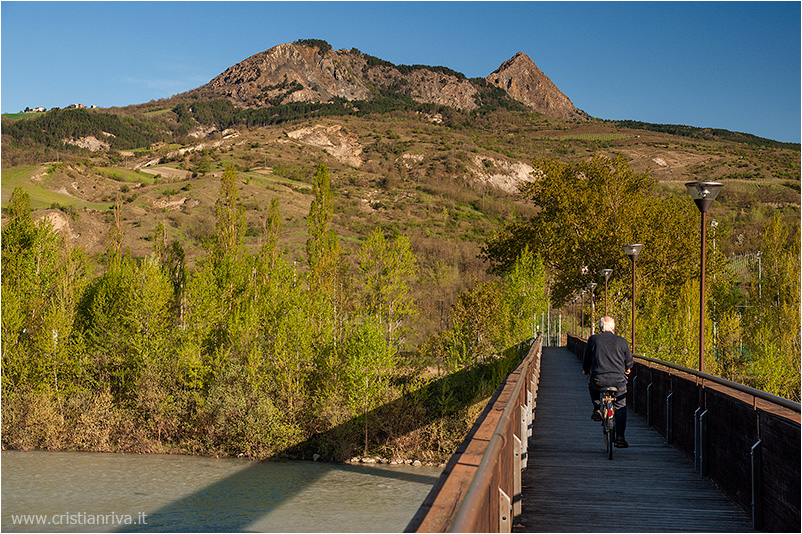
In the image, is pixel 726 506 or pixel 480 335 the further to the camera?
pixel 480 335

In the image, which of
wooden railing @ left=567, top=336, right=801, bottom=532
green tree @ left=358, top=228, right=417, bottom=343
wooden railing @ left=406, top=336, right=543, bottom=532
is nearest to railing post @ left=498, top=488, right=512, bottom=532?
wooden railing @ left=406, top=336, right=543, bottom=532

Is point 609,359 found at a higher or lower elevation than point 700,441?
higher

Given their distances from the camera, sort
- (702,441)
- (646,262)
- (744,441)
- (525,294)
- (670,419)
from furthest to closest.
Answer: (646,262), (525,294), (670,419), (702,441), (744,441)

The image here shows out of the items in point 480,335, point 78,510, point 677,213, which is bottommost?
point 78,510

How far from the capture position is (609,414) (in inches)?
360

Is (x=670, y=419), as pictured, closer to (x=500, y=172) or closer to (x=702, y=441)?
(x=702, y=441)

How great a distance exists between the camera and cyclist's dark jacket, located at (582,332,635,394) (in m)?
9.45

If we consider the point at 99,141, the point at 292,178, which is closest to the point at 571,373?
the point at 292,178

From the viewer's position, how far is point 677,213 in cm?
4328

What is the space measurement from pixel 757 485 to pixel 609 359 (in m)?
3.57

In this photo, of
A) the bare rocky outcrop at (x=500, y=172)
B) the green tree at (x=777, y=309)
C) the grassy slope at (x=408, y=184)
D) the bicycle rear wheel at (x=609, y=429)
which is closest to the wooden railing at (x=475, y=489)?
the bicycle rear wheel at (x=609, y=429)

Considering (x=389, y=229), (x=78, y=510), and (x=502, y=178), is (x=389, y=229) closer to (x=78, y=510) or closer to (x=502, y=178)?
(x=502, y=178)

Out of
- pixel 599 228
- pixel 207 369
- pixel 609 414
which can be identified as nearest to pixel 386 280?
pixel 207 369

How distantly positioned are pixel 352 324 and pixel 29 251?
20.4 metres
